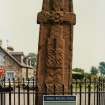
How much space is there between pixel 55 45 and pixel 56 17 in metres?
0.74

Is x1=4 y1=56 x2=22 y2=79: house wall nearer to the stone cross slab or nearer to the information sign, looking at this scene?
the stone cross slab

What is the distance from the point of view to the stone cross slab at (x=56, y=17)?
15859 millimetres

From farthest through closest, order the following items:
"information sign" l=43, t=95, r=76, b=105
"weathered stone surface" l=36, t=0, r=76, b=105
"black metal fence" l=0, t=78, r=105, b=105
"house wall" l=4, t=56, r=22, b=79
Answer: "house wall" l=4, t=56, r=22, b=79, "weathered stone surface" l=36, t=0, r=76, b=105, "black metal fence" l=0, t=78, r=105, b=105, "information sign" l=43, t=95, r=76, b=105

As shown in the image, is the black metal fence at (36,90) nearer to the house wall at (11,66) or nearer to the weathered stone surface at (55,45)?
the weathered stone surface at (55,45)

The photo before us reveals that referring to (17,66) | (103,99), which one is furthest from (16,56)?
(103,99)

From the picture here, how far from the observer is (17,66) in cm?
8669

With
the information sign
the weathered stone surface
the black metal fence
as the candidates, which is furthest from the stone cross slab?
the information sign

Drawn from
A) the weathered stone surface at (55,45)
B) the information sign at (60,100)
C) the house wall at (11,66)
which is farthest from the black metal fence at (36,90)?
the house wall at (11,66)

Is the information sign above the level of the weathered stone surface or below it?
below

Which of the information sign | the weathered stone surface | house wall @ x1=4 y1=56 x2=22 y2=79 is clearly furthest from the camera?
house wall @ x1=4 y1=56 x2=22 y2=79

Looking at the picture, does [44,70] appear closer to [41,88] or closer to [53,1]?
[41,88]

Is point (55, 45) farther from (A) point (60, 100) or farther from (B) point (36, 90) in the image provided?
(A) point (60, 100)

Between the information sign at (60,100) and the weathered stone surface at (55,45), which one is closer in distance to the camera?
the information sign at (60,100)

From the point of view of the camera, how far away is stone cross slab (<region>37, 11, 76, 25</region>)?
15859 mm
